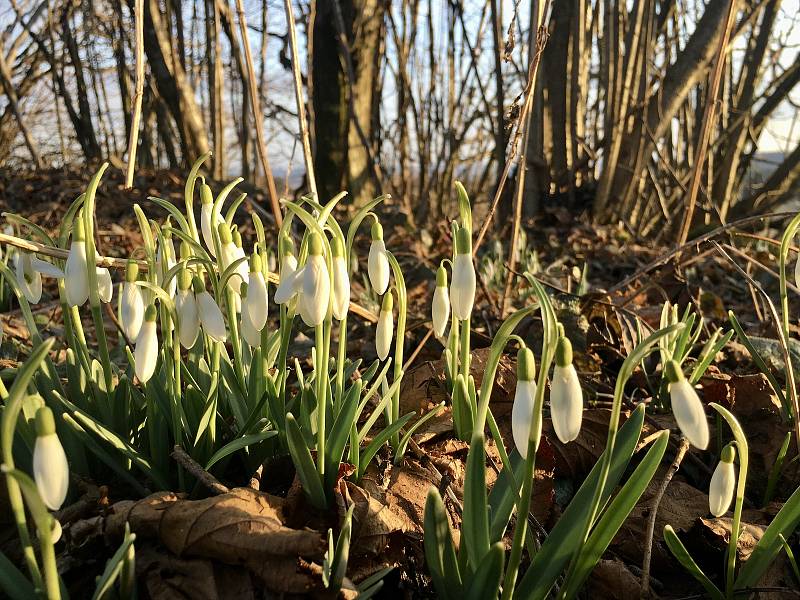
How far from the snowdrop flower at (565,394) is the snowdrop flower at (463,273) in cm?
30

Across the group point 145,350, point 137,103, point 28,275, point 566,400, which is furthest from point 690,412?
point 137,103

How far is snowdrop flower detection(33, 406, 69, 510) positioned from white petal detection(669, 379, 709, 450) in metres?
0.74

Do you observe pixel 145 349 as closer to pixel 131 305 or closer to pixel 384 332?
pixel 131 305

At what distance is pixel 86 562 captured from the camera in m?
1.11

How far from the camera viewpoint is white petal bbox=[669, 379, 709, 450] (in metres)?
0.85

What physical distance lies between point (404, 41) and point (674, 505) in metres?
4.94

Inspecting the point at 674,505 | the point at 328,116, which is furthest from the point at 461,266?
the point at 328,116

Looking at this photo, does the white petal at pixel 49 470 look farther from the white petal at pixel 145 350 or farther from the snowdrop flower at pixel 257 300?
the snowdrop flower at pixel 257 300

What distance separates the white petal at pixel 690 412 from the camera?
846 mm

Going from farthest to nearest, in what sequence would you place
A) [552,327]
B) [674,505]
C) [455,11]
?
1. [455,11]
2. [674,505]
3. [552,327]

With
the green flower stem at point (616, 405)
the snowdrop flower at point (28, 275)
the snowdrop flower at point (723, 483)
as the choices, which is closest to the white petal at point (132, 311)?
the snowdrop flower at point (28, 275)

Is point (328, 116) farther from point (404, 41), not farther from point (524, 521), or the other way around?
point (524, 521)

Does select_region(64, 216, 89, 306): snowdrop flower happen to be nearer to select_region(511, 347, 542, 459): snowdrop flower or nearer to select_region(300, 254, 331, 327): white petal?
select_region(300, 254, 331, 327): white petal

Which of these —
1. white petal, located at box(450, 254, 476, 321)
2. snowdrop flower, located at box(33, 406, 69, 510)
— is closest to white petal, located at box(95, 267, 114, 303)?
snowdrop flower, located at box(33, 406, 69, 510)
